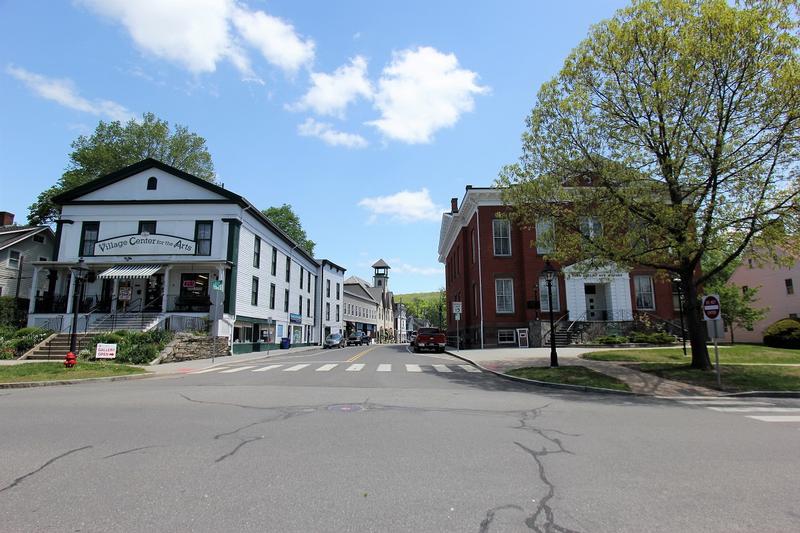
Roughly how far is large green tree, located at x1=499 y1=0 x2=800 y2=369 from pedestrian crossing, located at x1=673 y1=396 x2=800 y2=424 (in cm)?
469

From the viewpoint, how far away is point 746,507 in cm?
420

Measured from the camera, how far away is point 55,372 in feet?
51.4

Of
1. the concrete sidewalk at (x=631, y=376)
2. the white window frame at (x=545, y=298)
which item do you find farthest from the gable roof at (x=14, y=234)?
the white window frame at (x=545, y=298)

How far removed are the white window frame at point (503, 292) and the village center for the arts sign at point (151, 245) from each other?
71.2ft

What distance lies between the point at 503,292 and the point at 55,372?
91.0 ft

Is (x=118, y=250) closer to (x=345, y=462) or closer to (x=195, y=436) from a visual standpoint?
(x=195, y=436)

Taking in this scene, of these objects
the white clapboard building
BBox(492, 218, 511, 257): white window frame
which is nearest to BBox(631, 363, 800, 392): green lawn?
BBox(492, 218, 511, 257): white window frame

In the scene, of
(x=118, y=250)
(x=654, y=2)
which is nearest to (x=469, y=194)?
(x=654, y=2)

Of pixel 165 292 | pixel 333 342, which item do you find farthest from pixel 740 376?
pixel 333 342

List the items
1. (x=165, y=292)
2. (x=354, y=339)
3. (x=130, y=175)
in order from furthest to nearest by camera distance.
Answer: (x=354, y=339) < (x=130, y=175) < (x=165, y=292)

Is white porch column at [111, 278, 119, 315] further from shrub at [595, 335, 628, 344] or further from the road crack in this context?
shrub at [595, 335, 628, 344]

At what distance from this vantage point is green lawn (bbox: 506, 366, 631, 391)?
13555mm

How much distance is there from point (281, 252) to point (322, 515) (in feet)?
127

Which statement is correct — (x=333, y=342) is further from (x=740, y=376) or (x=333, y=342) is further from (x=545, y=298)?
(x=740, y=376)
